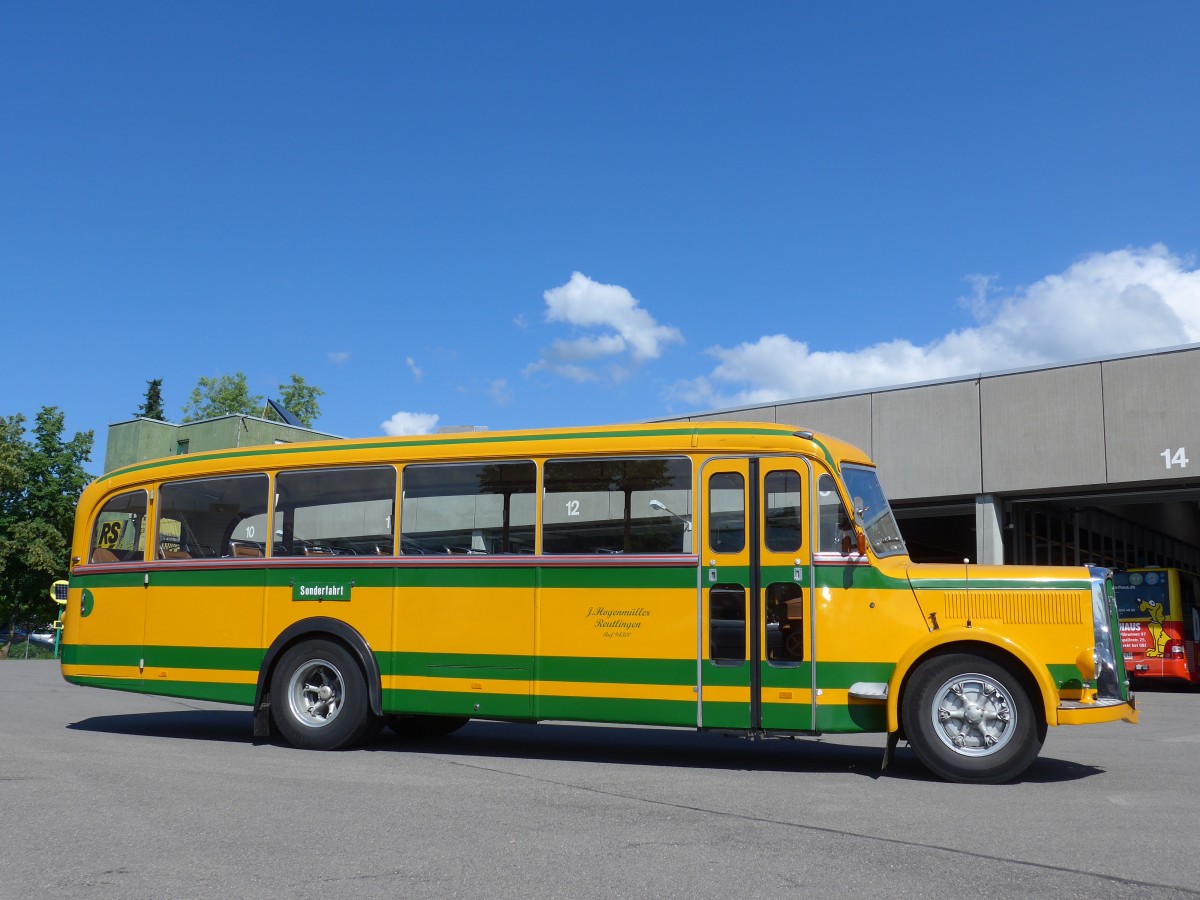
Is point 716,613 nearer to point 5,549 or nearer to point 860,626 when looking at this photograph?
point 860,626

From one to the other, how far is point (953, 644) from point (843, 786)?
1.44 m

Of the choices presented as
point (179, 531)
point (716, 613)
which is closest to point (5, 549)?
point (179, 531)

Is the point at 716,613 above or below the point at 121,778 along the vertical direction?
above

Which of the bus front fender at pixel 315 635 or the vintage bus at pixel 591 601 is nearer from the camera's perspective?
the vintage bus at pixel 591 601

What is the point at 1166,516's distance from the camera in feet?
130

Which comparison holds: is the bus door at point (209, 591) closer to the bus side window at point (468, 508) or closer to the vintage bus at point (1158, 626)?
the bus side window at point (468, 508)

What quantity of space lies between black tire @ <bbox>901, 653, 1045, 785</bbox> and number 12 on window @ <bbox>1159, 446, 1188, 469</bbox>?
17482 mm

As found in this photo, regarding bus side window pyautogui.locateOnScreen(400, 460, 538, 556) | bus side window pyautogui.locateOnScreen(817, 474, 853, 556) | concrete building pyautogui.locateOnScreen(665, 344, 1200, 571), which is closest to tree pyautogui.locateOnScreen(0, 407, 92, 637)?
concrete building pyautogui.locateOnScreen(665, 344, 1200, 571)

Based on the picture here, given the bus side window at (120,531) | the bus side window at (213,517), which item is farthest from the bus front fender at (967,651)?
the bus side window at (120,531)

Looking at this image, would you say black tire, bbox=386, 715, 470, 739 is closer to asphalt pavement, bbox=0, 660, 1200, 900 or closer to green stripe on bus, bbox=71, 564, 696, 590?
asphalt pavement, bbox=0, 660, 1200, 900

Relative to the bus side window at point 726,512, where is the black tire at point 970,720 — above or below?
below

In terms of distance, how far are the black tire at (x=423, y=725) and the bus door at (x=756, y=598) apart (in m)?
3.44

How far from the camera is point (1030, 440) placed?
25.6 m

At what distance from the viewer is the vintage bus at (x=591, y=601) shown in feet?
28.7
